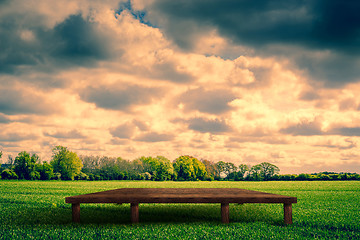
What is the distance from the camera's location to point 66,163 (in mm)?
88438

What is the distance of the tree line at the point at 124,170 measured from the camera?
76688mm

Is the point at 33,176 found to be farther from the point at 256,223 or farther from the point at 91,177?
the point at 256,223

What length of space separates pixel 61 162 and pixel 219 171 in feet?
178

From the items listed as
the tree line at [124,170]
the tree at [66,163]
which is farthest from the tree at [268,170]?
the tree at [66,163]

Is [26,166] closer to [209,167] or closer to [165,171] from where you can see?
[165,171]

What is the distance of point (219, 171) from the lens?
110 metres

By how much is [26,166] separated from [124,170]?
2667 centimetres

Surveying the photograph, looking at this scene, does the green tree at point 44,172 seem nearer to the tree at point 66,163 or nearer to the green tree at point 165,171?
the tree at point 66,163

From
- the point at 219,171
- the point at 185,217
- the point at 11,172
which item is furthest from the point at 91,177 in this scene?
the point at 185,217

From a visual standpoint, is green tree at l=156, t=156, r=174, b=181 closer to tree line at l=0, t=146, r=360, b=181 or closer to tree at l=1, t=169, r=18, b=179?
tree line at l=0, t=146, r=360, b=181

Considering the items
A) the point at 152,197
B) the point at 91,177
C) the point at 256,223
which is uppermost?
the point at 152,197

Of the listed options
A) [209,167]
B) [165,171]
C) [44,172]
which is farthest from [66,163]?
[209,167]

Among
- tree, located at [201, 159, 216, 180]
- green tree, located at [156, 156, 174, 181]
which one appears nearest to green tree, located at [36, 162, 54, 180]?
green tree, located at [156, 156, 174, 181]

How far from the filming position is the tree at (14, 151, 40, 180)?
243ft
